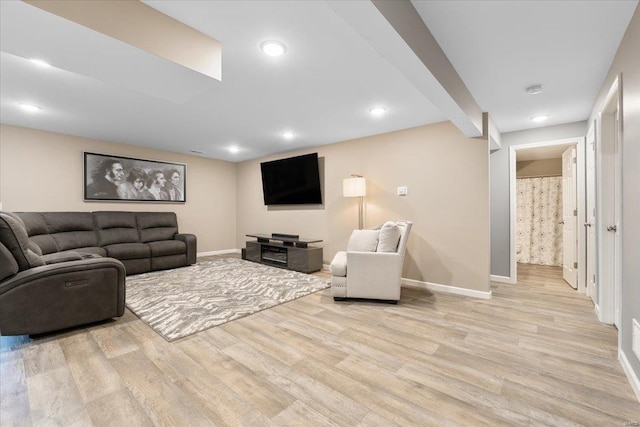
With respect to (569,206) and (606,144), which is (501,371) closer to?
(606,144)

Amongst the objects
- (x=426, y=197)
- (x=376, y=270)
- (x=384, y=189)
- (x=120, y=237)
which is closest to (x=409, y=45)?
(x=376, y=270)

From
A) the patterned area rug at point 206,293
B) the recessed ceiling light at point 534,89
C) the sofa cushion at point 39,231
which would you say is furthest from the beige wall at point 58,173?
the recessed ceiling light at point 534,89

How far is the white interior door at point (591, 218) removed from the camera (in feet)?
9.99

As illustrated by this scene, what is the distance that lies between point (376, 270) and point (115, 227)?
14.7ft

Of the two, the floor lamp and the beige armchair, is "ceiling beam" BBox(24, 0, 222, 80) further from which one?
the floor lamp

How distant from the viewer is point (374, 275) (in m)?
3.14

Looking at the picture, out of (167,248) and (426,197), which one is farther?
(167,248)

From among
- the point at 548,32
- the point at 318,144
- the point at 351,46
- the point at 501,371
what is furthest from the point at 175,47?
the point at 318,144

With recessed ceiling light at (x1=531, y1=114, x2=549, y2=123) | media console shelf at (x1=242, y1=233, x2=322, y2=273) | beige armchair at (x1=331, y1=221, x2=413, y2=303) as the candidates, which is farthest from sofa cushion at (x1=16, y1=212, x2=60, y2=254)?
recessed ceiling light at (x1=531, y1=114, x2=549, y2=123)

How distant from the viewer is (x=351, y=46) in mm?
2051

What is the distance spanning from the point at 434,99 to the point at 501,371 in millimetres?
2102

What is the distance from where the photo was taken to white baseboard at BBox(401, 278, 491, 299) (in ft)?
11.2

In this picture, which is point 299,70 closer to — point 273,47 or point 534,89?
point 273,47

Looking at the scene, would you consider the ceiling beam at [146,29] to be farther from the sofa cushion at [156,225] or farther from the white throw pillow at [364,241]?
the sofa cushion at [156,225]
